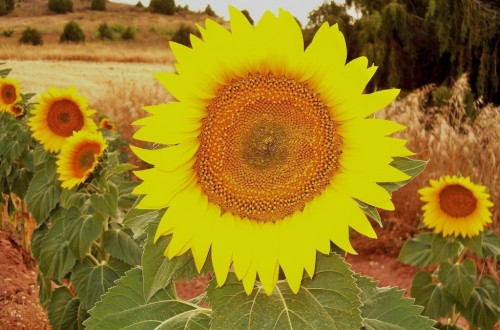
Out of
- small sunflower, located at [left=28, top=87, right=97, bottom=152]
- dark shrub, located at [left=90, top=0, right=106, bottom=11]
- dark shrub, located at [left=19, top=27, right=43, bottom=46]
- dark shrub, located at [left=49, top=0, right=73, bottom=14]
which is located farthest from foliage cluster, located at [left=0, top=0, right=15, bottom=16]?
small sunflower, located at [left=28, top=87, right=97, bottom=152]

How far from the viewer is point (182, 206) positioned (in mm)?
1021

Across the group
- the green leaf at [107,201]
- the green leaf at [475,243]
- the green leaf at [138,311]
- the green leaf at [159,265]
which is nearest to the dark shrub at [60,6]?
the green leaf at [107,201]

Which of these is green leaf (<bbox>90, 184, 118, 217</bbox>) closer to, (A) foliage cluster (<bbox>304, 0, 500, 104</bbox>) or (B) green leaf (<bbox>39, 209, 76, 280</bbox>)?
(B) green leaf (<bbox>39, 209, 76, 280</bbox>)

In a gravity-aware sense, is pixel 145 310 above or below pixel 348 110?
below

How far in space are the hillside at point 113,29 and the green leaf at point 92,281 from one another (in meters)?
11.7

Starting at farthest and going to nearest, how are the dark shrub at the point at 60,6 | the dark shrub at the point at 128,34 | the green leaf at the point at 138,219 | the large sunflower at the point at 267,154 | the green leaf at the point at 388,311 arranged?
1. the dark shrub at the point at 128,34
2. the dark shrub at the point at 60,6
3. the green leaf at the point at 388,311
4. the green leaf at the point at 138,219
5. the large sunflower at the point at 267,154

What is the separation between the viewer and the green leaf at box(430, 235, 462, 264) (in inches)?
119

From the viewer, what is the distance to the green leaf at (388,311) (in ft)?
4.02

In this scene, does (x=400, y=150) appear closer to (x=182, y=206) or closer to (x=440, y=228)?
(x=182, y=206)

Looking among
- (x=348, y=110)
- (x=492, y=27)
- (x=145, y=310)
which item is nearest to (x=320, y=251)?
(x=348, y=110)

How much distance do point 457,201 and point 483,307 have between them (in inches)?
18.3

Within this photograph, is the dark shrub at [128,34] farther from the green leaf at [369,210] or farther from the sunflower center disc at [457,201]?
the green leaf at [369,210]

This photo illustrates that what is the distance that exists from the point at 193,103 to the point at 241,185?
0.14 meters

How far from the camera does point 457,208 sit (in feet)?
10.0
